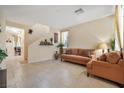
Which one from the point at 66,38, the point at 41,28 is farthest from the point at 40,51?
the point at 66,38

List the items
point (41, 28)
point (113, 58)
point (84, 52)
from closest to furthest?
point (113, 58), point (84, 52), point (41, 28)

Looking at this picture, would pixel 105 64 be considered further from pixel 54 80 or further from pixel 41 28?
pixel 41 28

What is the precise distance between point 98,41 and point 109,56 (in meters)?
3.02

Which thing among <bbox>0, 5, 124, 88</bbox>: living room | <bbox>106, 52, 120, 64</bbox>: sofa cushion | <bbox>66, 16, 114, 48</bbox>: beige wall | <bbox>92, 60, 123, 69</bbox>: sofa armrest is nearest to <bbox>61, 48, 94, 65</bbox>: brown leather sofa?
<bbox>0, 5, 124, 88</bbox>: living room

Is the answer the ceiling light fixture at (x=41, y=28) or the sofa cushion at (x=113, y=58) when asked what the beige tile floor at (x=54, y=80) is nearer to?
the sofa cushion at (x=113, y=58)

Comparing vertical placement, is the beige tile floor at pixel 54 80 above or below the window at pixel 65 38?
below

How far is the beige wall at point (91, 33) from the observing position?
5566mm

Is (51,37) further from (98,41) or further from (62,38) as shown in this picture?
(98,41)

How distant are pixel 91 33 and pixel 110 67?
3641mm

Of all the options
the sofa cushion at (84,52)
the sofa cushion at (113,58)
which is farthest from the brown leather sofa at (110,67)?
the sofa cushion at (84,52)

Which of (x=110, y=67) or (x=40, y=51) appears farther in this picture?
(x=40, y=51)

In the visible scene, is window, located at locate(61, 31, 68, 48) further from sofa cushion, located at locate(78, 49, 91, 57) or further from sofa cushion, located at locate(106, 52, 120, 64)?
sofa cushion, located at locate(106, 52, 120, 64)

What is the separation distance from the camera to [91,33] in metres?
6.27

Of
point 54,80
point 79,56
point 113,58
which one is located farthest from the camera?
point 79,56
